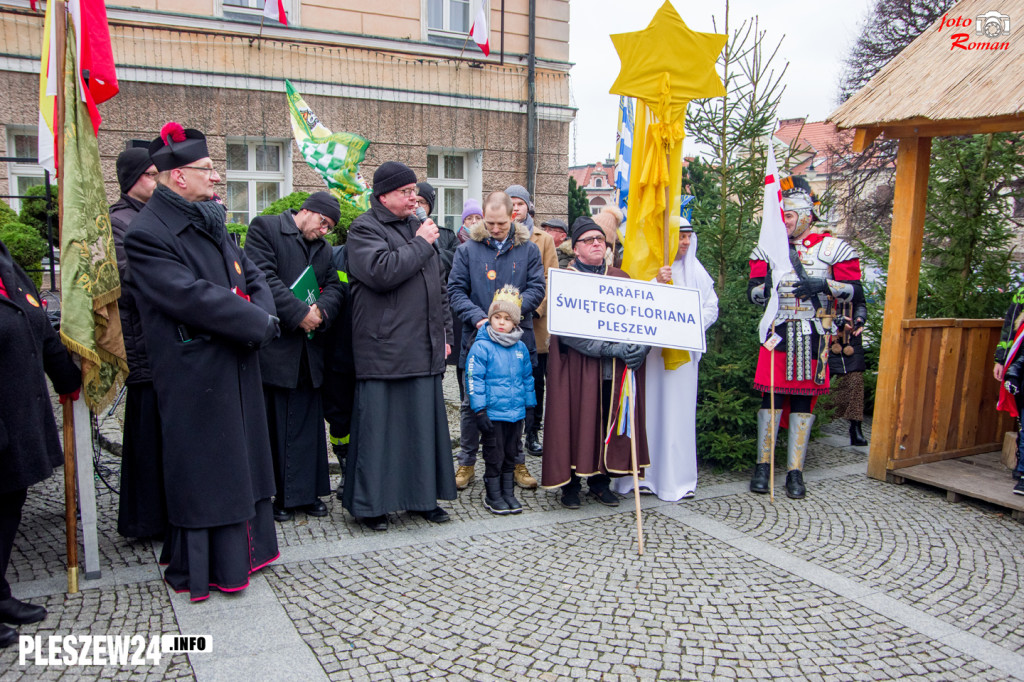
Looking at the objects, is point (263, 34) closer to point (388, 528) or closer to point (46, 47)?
point (46, 47)

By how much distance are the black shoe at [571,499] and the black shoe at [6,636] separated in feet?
9.95

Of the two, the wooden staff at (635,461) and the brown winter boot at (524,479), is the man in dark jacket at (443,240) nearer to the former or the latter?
the brown winter boot at (524,479)

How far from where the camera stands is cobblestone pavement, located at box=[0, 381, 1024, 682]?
3037 millimetres

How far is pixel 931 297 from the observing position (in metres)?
7.18

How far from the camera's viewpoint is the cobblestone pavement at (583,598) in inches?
120

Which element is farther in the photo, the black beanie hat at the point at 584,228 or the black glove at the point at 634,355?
A: the black beanie hat at the point at 584,228

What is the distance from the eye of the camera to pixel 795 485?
532 centimetres

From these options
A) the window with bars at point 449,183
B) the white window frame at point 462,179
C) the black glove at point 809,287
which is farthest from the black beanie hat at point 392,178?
the window with bars at point 449,183

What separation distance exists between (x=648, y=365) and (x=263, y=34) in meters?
9.10

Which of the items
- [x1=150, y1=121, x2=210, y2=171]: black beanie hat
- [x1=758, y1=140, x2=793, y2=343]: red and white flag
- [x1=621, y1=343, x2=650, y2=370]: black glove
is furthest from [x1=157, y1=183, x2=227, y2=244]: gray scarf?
[x1=758, y1=140, x2=793, y2=343]: red and white flag

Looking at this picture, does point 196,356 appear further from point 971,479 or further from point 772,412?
point 971,479

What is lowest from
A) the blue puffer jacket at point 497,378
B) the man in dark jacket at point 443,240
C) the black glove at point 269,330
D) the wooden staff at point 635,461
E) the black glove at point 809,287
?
the wooden staff at point 635,461

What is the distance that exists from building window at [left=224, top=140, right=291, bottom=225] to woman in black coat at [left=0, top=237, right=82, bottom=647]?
30.1ft

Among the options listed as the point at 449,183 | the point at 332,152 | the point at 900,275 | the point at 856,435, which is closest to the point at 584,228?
the point at 900,275
